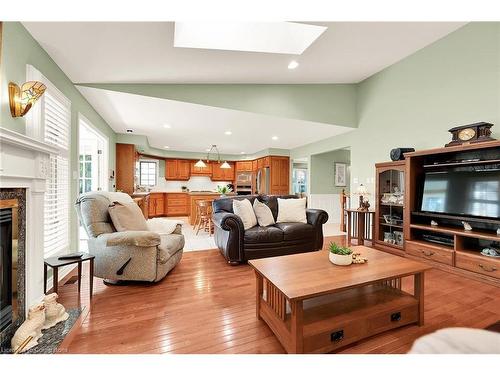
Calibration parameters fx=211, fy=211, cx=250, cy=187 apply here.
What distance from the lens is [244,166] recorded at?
26.7 feet

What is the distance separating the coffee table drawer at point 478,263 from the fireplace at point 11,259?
4124mm

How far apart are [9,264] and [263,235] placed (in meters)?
2.30

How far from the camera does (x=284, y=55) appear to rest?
112 inches

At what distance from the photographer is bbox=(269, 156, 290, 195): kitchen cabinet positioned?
6.73 meters

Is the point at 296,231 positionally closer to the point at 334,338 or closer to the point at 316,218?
the point at 316,218

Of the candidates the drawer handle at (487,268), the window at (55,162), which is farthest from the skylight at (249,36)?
the drawer handle at (487,268)

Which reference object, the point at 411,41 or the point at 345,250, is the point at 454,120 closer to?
the point at 411,41

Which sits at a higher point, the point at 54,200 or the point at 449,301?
the point at 54,200

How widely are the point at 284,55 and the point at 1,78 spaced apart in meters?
2.78

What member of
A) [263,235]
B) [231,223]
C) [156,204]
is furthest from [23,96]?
[156,204]

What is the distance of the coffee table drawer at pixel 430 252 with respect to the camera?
2.55 meters

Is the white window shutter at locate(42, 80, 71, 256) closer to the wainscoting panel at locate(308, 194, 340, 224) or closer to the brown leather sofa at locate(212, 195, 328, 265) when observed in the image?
the brown leather sofa at locate(212, 195, 328, 265)

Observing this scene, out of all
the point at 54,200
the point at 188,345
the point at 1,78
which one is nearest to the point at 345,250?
the point at 188,345

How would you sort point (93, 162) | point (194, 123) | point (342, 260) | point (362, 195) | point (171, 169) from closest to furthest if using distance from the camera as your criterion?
point (342, 260)
point (362, 195)
point (93, 162)
point (194, 123)
point (171, 169)
